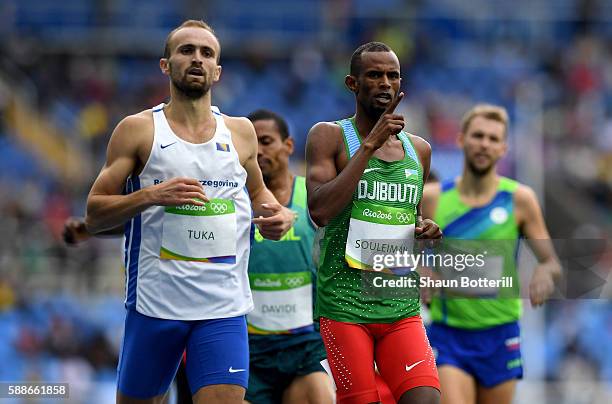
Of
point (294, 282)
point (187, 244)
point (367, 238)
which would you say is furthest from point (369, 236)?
point (294, 282)

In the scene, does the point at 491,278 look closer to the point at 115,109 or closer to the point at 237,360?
the point at 237,360

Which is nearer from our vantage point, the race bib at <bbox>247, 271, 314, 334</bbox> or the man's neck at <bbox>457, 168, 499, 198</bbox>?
the race bib at <bbox>247, 271, 314, 334</bbox>

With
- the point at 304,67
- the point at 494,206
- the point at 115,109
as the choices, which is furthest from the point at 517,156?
the point at 494,206

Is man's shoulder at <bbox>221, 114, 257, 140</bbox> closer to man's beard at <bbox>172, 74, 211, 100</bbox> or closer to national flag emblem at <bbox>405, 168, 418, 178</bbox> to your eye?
man's beard at <bbox>172, 74, 211, 100</bbox>

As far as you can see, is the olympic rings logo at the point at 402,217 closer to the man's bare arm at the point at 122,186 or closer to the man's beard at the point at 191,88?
the man's bare arm at the point at 122,186

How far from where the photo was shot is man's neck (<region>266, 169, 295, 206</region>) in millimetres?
7648

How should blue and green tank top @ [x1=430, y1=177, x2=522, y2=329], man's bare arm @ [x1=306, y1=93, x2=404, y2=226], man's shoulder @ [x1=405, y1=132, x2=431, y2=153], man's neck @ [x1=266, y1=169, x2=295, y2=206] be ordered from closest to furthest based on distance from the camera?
man's bare arm @ [x1=306, y1=93, x2=404, y2=226]
man's shoulder @ [x1=405, y1=132, x2=431, y2=153]
man's neck @ [x1=266, y1=169, x2=295, y2=206]
blue and green tank top @ [x1=430, y1=177, x2=522, y2=329]

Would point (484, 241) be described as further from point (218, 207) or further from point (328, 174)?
point (218, 207)

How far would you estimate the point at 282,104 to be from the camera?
72.9 ft

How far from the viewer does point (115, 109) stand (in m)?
21.5

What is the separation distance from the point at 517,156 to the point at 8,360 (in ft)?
31.3

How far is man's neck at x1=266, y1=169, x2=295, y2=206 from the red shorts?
2.00m

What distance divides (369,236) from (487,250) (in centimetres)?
197

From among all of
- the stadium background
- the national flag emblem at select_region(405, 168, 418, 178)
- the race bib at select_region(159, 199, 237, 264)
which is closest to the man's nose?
the national flag emblem at select_region(405, 168, 418, 178)
